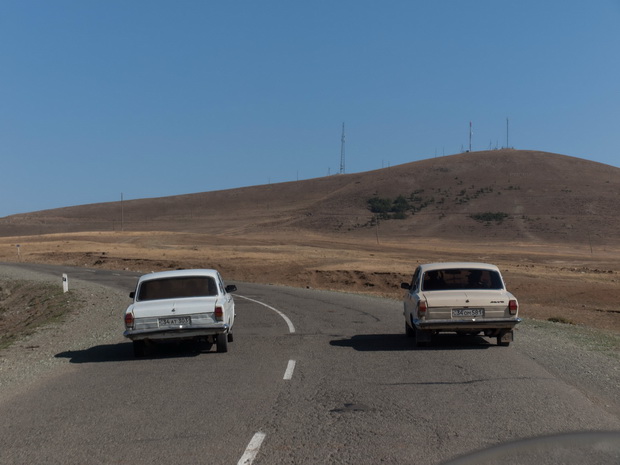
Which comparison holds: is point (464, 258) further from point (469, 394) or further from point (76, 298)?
point (469, 394)

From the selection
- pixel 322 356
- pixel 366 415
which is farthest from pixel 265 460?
pixel 322 356

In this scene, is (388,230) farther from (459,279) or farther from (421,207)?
(459,279)

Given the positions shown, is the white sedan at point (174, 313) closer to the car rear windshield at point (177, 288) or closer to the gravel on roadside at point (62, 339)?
the car rear windshield at point (177, 288)

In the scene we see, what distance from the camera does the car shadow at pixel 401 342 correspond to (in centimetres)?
1351

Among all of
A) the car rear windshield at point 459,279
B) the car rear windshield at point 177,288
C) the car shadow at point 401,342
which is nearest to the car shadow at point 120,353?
the car rear windshield at point 177,288

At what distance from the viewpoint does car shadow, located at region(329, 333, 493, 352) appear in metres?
13.5

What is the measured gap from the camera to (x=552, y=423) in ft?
24.2

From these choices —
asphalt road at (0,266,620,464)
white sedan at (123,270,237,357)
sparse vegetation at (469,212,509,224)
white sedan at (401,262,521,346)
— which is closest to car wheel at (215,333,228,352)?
white sedan at (123,270,237,357)

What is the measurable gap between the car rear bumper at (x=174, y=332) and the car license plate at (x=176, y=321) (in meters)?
0.10

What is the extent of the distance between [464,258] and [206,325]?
174 feet

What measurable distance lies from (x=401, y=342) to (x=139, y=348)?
5.18 m

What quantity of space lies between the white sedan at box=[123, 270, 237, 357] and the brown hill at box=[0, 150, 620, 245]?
297 feet

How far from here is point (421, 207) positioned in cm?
12594

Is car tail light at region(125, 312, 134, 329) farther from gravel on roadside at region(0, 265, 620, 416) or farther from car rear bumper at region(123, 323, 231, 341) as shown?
gravel on roadside at region(0, 265, 620, 416)
